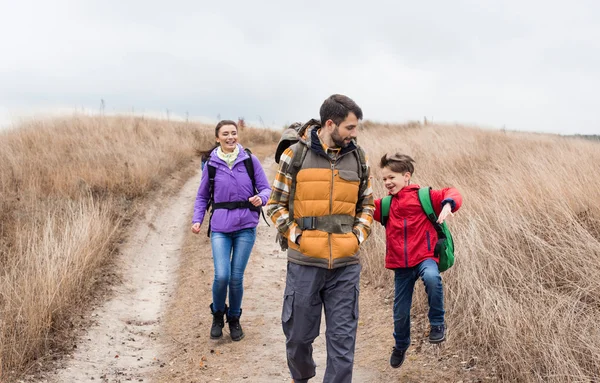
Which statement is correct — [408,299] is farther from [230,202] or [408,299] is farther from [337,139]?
[230,202]

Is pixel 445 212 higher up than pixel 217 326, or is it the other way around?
pixel 445 212

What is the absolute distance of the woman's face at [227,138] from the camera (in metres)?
5.07

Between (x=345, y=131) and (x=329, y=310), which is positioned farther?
(x=329, y=310)

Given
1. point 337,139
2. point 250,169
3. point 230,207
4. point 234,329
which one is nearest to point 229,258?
point 230,207

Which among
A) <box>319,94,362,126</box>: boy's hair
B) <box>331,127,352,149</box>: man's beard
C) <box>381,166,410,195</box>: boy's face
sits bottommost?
<box>381,166,410,195</box>: boy's face

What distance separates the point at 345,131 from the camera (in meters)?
3.09

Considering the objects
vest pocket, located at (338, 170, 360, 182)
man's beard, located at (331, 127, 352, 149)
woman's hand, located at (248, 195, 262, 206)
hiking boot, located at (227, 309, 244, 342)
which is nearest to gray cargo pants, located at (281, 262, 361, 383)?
vest pocket, located at (338, 170, 360, 182)

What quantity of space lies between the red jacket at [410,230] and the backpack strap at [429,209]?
24 mm

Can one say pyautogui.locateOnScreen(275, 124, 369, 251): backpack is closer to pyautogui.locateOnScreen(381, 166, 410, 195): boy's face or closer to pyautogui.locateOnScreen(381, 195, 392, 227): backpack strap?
pyautogui.locateOnScreen(381, 166, 410, 195): boy's face

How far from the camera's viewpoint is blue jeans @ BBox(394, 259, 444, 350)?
344 centimetres

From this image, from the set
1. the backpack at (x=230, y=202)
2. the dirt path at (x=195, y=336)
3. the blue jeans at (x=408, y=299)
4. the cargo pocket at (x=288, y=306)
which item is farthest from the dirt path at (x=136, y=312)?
the blue jeans at (x=408, y=299)

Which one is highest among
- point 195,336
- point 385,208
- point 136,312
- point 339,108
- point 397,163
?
point 339,108

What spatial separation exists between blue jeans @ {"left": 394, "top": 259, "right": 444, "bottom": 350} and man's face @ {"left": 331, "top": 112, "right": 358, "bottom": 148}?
1.08 m

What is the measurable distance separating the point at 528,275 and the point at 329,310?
229cm
